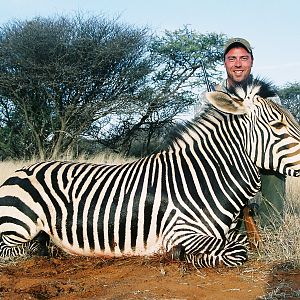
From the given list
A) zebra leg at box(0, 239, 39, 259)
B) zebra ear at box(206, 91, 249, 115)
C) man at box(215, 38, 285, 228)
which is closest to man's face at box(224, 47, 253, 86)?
man at box(215, 38, 285, 228)

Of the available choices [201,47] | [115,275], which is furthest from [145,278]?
[201,47]

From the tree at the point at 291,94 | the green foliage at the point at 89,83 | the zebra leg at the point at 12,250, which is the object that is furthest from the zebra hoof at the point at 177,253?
the tree at the point at 291,94

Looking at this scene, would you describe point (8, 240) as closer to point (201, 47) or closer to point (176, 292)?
point (176, 292)

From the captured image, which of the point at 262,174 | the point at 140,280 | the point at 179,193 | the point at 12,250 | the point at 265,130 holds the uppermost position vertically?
the point at 265,130

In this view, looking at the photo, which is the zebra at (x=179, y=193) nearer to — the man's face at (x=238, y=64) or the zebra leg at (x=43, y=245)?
the zebra leg at (x=43, y=245)

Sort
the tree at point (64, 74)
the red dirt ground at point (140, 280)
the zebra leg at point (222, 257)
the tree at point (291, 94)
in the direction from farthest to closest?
the tree at point (291, 94), the tree at point (64, 74), the zebra leg at point (222, 257), the red dirt ground at point (140, 280)

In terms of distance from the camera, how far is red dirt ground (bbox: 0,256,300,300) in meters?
3.01

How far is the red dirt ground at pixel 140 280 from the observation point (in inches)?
119

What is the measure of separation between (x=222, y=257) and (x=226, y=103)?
116cm

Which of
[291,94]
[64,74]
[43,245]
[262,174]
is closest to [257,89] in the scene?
[262,174]

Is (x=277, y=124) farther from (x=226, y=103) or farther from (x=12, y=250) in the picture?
(x=12, y=250)

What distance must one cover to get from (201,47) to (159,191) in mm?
16172

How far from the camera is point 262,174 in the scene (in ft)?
14.9

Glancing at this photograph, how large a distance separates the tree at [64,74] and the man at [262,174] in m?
11.4
